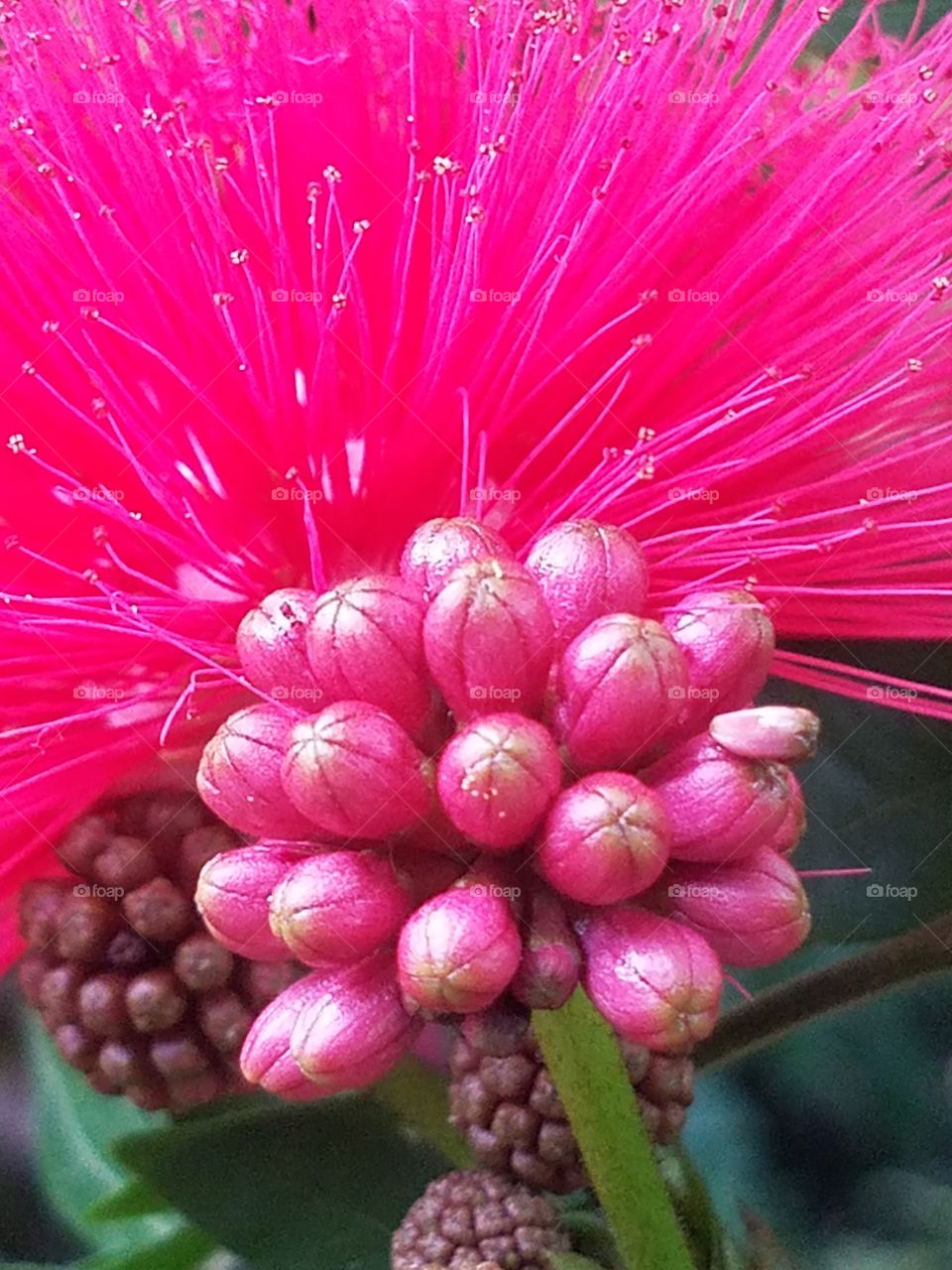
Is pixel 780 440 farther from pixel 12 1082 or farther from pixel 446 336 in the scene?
pixel 12 1082

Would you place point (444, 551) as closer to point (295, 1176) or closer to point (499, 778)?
point (499, 778)

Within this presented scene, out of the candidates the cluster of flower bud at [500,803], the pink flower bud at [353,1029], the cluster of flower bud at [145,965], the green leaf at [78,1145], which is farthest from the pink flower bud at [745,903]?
the green leaf at [78,1145]

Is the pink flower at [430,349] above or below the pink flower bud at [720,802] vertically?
above

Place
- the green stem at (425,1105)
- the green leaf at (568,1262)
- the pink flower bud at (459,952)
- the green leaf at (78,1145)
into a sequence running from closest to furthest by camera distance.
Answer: the pink flower bud at (459,952) → the green leaf at (568,1262) → the green stem at (425,1105) → the green leaf at (78,1145)

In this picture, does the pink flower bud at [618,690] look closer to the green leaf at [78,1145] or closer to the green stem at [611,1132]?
the green stem at [611,1132]

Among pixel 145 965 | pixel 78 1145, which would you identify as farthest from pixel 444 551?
pixel 78 1145

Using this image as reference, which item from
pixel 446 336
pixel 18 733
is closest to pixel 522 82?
pixel 446 336

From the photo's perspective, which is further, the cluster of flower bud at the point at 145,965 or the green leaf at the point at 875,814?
the green leaf at the point at 875,814
